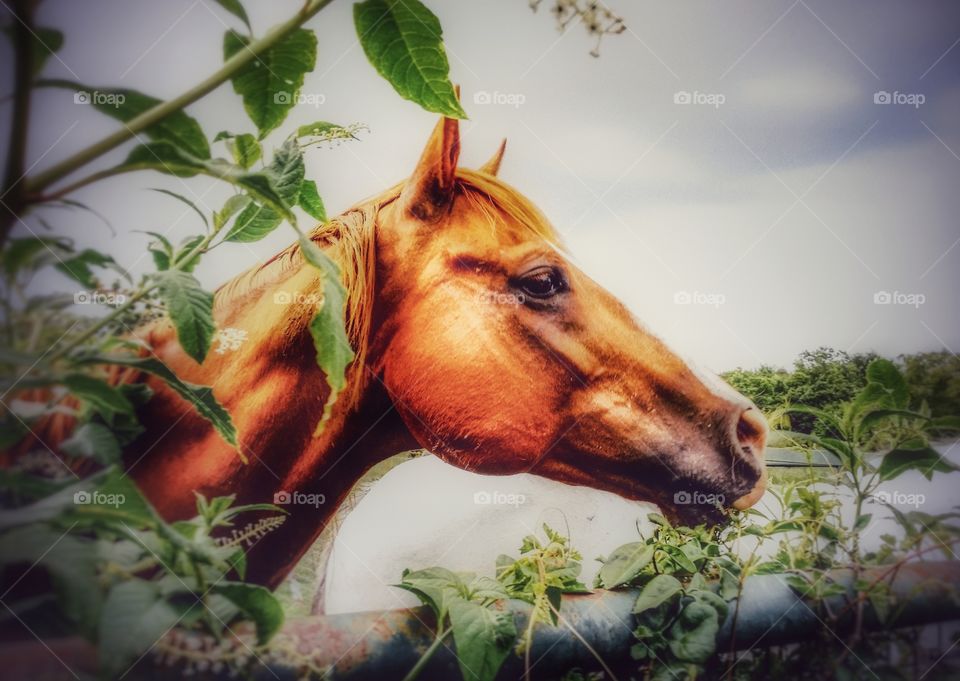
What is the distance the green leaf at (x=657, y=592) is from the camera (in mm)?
1293

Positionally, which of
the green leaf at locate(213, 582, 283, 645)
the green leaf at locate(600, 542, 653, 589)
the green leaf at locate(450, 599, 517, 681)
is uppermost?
the green leaf at locate(213, 582, 283, 645)

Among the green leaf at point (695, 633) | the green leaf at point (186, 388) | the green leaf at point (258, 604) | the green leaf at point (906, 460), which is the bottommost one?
the green leaf at point (695, 633)

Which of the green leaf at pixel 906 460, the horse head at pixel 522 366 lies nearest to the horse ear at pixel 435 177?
the horse head at pixel 522 366

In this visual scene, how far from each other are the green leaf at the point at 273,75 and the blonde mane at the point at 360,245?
0.35 metres

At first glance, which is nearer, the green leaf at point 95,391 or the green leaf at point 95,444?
the green leaf at point 95,391

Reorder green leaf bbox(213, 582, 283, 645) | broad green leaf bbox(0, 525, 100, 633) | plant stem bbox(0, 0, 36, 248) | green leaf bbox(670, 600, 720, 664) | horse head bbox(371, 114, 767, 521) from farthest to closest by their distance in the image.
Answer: horse head bbox(371, 114, 767, 521) → green leaf bbox(670, 600, 720, 664) → green leaf bbox(213, 582, 283, 645) → broad green leaf bbox(0, 525, 100, 633) → plant stem bbox(0, 0, 36, 248)

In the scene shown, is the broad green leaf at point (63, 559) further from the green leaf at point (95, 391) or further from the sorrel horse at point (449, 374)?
the sorrel horse at point (449, 374)

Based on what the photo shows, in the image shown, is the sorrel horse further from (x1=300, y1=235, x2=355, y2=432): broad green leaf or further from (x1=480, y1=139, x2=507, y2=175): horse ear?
(x1=300, y1=235, x2=355, y2=432): broad green leaf

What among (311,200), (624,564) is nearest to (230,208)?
(311,200)

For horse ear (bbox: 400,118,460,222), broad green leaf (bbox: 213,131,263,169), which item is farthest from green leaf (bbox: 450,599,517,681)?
broad green leaf (bbox: 213,131,263,169)

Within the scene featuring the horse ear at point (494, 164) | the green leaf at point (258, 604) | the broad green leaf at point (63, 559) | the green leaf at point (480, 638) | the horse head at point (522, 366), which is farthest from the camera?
the horse ear at point (494, 164)

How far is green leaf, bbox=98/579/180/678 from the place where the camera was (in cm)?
88

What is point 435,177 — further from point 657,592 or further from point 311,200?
point 657,592

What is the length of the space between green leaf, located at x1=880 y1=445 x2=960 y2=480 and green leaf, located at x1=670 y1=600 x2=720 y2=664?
48cm
